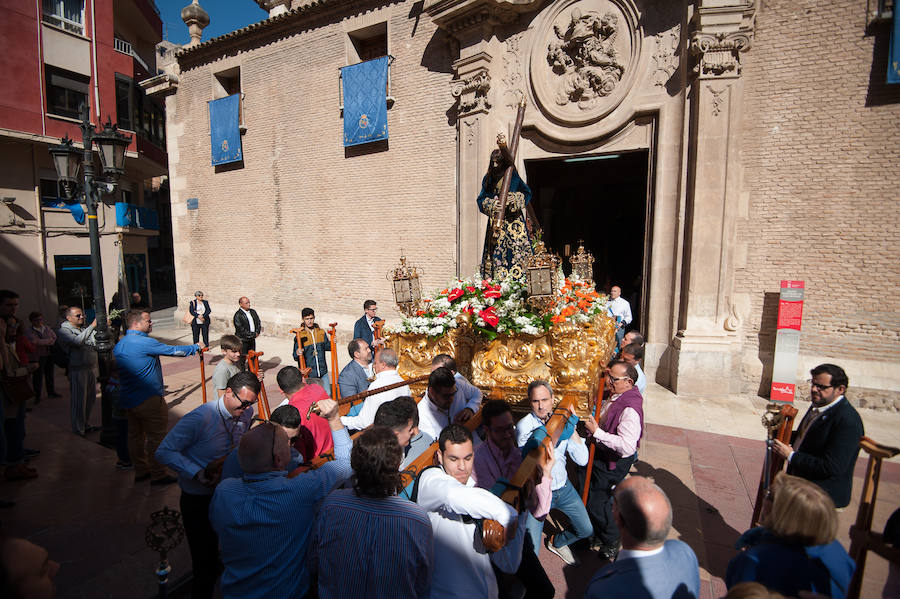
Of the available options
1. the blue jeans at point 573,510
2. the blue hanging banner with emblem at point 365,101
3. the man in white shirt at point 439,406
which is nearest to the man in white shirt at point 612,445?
the blue jeans at point 573,510

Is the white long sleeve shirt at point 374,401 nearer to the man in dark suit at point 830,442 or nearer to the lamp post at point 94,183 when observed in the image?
the man in dark suit at point 830,442

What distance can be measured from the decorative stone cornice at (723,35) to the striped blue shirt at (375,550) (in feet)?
29.4

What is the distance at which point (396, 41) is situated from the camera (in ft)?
37.8

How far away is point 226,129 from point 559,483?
610 inches

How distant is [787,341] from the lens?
7645 millimetres

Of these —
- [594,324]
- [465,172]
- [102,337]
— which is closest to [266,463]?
[594,324]

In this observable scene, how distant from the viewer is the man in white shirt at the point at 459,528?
219 cm

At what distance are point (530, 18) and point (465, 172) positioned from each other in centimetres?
362

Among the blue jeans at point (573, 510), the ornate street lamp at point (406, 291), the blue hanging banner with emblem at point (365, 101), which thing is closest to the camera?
the blue jeans at point (573, 510)

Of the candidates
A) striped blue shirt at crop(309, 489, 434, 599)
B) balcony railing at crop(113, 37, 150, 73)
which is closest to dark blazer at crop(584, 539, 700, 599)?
striped blue shirt at crop(309, 489, 434, 599)

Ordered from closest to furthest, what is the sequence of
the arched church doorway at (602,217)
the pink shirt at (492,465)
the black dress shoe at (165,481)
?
the pink shirt at (492,465), the black dress shoe at (165,481), the arched church doorway at (602,217)

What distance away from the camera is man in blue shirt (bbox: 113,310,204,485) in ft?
16.3

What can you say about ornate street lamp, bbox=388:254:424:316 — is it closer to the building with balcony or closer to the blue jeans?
the blue jeans

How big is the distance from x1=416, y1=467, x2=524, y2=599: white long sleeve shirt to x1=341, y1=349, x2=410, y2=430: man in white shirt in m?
1.83
